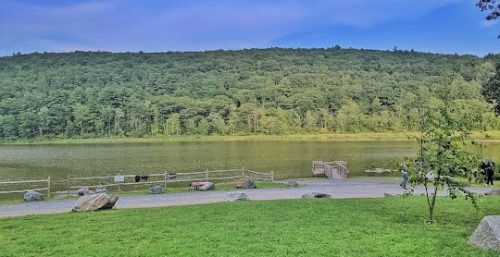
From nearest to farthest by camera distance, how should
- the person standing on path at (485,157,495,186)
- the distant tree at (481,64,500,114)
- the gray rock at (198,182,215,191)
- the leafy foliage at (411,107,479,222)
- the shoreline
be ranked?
the leafy foliage at (411,107,479,222)
the distant tree at (481,64,500,114)
the gray rock at (198,182,215,191)
the person standing on path at (485,157,495,186)
the shoreline

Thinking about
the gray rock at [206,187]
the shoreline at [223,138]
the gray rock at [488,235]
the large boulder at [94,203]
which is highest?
the gray rock at [488,235]

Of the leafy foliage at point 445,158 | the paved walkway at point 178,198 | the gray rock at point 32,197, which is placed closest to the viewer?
the leafy foliage at point 445,158

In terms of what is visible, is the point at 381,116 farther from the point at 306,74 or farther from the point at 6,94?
the point at 6,94

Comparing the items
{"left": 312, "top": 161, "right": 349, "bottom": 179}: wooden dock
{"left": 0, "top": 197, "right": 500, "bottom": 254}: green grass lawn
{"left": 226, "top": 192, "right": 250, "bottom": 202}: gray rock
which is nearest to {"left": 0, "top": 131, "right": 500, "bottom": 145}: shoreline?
{"left": 312, "top": 161, "right": 349, "bottom": 179}: wooden dock

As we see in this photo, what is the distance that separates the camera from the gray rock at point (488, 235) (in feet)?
32.8

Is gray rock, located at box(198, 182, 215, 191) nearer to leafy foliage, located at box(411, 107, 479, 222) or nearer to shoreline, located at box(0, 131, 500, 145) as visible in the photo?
leafy foliage, located at box(411, 107, 479, 222)

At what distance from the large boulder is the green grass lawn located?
1049 millimetres

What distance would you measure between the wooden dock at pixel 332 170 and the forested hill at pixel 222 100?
83.5 metres

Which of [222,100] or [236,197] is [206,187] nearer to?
[236,197]

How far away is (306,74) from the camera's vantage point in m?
190

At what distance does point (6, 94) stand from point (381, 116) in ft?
413

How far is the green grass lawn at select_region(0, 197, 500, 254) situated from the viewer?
34.5 feet

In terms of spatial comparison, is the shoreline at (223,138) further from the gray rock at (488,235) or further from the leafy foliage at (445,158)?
the gray rock at (488,235)

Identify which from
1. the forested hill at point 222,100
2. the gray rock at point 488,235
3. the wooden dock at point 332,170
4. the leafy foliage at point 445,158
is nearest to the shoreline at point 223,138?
the forested hill at point 222,100
